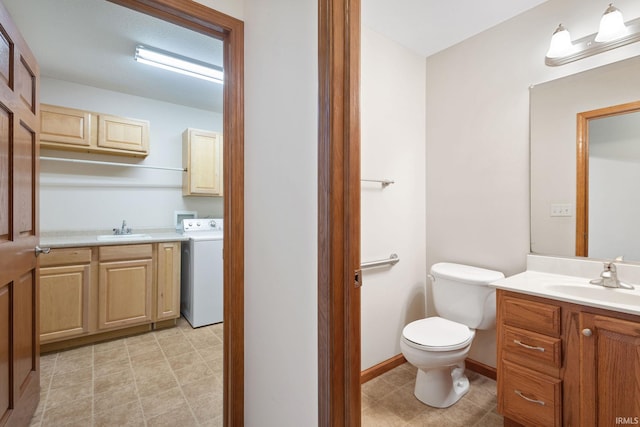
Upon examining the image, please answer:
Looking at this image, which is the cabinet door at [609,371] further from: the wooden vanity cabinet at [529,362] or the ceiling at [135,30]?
the ceiling at [135,30]

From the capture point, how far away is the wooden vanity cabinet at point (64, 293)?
2207mm

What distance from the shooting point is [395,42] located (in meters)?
2.07

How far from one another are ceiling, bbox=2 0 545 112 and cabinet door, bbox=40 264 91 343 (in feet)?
5.51

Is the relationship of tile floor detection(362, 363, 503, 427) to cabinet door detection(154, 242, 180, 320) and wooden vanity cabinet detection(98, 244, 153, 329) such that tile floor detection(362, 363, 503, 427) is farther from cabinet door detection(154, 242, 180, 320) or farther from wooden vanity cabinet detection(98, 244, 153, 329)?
wooden vanity cabinet detection(98, 244, 153, 329)

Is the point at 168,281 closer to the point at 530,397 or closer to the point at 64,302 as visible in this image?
the point at 64,302

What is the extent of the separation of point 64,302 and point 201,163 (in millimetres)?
1690

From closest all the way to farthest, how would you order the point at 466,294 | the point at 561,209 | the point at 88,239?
the point at 561,209
the point at 466,294
the point at 88,239

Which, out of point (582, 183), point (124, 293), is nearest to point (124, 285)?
point (124, 293)

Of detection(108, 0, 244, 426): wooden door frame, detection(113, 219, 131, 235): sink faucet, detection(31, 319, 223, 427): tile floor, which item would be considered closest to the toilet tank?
detection(108, 0, 244, 426): wooden door frame

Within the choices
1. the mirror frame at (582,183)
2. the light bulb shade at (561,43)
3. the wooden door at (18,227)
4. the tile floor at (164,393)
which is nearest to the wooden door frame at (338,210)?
the tile floor at (164,393)

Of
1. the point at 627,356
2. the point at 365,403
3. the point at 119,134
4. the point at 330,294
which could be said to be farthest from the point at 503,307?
the point at 119,134

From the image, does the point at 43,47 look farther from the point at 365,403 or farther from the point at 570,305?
the point at 570,305

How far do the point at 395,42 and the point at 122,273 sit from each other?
2.91m

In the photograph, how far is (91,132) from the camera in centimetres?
260
